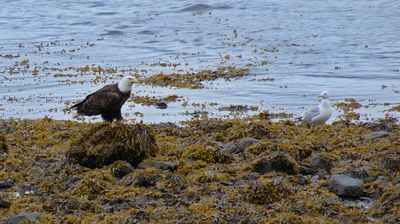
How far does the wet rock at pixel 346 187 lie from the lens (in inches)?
316

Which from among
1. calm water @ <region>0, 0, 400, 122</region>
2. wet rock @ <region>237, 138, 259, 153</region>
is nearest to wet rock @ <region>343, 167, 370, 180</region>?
wet rock @ <region>237, 138, 259, 153</region>

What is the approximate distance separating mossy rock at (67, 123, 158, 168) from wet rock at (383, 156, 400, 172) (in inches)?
107

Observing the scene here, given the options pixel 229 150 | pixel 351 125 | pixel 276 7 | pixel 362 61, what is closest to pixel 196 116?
pixel 351 125

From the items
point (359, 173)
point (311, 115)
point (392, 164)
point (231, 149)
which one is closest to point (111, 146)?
point (231, 149)

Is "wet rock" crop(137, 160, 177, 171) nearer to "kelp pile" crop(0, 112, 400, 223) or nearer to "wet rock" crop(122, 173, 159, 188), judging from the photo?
"kelp pile" crop(0, 112, 400, 223)

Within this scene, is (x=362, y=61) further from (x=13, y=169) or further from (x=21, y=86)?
(x=13, y=169)

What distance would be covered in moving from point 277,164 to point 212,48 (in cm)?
1533

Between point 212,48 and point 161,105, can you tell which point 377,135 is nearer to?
point 161,105

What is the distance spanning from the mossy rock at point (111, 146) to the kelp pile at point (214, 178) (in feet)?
0.08

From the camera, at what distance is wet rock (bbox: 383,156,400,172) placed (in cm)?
879

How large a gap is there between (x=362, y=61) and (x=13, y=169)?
12.9 meters

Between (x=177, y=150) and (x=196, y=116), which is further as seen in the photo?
(x=196, y=116)

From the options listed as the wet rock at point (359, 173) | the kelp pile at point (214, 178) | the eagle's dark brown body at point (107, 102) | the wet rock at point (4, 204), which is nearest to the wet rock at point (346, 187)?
the kelp pile at point (214, 178)

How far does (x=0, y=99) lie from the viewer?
16.5 m
